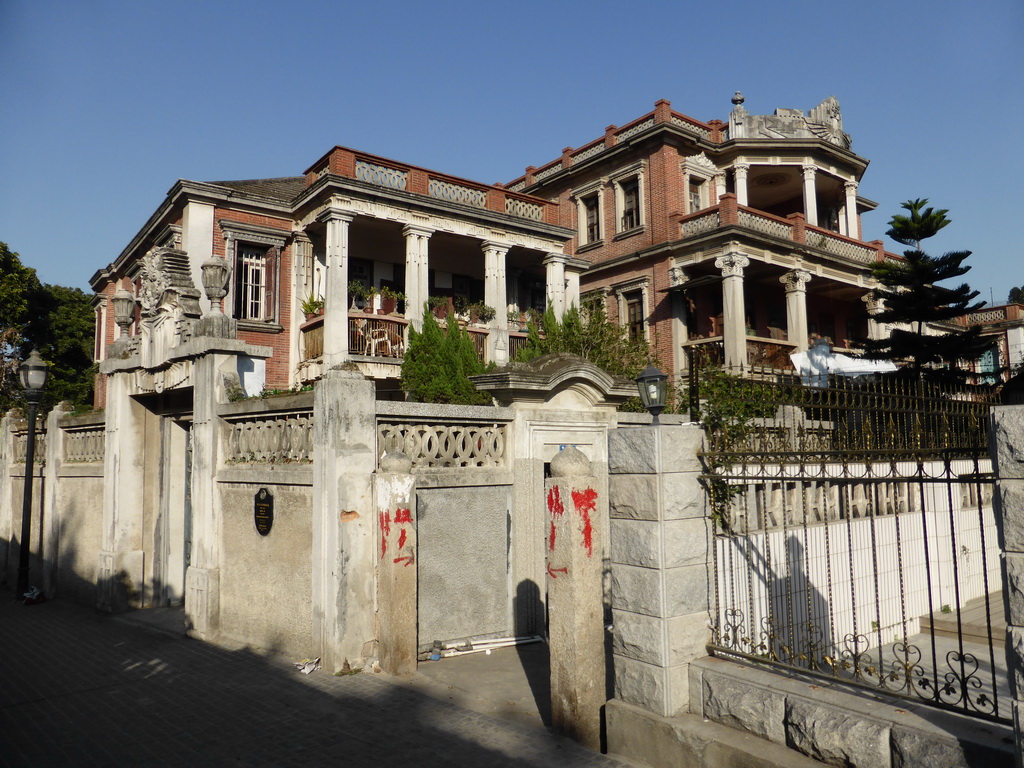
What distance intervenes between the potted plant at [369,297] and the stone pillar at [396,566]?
1041cm

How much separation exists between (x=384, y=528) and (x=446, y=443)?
1480 millimetres

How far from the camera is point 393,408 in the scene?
8219 mm

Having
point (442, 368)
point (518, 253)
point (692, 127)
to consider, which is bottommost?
point (442, 368)

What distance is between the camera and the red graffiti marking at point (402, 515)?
7691 mm

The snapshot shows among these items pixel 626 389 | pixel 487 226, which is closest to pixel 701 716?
pixel 626 389

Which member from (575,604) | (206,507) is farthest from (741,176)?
(575,604)

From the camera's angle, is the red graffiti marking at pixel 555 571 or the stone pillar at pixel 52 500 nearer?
the red graffiti marking at pixel 555 571

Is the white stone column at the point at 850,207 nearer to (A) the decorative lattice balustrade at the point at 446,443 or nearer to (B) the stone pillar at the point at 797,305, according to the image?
(B) the stone pillar at the point at 797,305

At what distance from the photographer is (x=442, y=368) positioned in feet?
35.8

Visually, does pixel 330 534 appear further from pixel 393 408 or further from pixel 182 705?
pixel 182 705

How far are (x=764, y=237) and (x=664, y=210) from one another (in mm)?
3373

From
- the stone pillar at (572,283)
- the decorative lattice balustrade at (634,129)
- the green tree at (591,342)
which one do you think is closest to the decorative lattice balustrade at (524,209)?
the stone pillar at (572,283)

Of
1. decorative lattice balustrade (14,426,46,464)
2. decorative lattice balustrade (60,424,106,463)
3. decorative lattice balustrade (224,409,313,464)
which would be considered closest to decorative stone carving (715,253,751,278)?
decorative lattice balustrade (224,409,313,464)

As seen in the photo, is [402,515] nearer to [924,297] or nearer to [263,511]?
[263,511]
